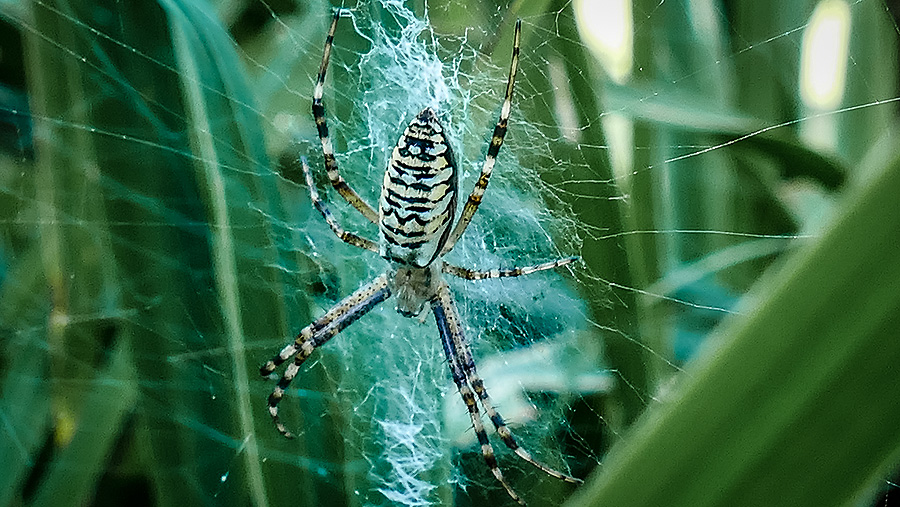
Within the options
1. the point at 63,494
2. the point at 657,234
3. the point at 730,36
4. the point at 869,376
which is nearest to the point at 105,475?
the point at 63,494

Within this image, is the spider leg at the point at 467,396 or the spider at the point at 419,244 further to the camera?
the spider leg at the point at 467,396

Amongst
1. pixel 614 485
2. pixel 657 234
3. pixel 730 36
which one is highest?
pixel 730 36

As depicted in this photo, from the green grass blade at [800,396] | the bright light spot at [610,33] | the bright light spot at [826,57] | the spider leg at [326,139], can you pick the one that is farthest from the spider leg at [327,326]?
the green grass blade at [800,396]

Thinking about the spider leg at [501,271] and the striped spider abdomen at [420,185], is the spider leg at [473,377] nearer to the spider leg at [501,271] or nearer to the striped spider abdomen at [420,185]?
the spider leg at [501,271]

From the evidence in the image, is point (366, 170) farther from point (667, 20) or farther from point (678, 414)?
point (678, 414)

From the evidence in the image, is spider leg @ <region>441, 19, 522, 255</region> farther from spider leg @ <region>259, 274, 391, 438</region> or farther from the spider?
spider leg @ <region>259, 274, 391, 438</region>

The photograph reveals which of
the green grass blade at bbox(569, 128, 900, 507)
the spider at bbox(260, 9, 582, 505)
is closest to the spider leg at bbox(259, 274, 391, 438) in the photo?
the spider at bbox(260, 9, 582, 505)

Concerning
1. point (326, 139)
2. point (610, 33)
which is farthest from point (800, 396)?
point (326, 139)
